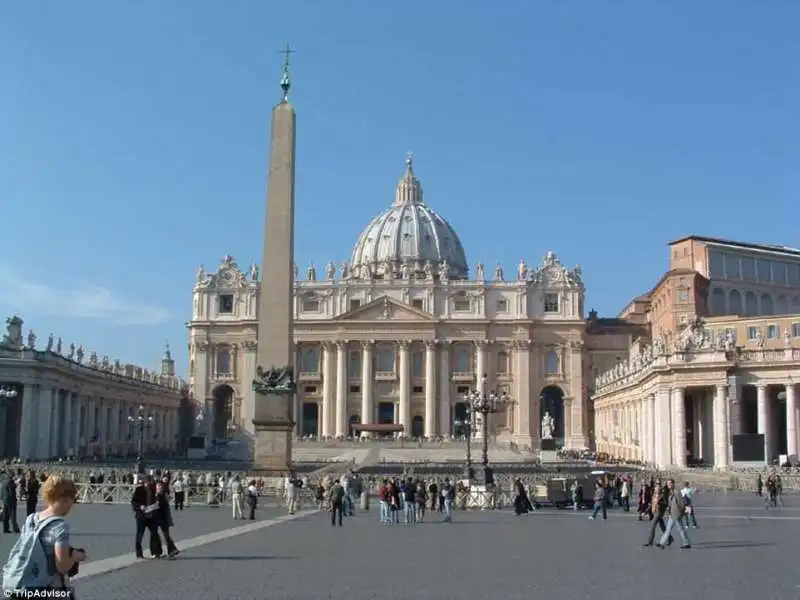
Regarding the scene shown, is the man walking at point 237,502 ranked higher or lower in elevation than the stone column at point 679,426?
lower

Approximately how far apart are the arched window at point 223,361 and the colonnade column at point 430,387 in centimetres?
1965

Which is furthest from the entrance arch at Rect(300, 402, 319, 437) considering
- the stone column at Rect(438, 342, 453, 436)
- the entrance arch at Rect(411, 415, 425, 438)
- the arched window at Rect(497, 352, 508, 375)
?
the arched window at Rect(497, 352, 508, 375)

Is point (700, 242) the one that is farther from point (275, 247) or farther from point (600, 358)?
point (275, 247)

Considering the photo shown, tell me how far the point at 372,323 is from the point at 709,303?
32.6m

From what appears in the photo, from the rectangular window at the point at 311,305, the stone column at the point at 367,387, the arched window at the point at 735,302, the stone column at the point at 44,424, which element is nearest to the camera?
the stone column at the point at 44,424

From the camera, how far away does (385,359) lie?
328ft

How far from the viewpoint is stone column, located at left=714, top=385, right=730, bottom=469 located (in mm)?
48500

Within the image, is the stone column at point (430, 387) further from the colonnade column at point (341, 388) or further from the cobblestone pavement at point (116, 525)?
the cobblestone pavement at point (116, 525)

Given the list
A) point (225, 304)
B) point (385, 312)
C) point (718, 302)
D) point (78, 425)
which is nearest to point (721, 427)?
point (718, 302)

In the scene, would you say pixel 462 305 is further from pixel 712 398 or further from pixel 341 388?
pixel 712 398

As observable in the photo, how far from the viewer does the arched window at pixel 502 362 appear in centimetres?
9919

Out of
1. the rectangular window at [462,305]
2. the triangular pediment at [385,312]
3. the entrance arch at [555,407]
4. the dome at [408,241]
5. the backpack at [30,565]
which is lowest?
the backpack at [30,565]

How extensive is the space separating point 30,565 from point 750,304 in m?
80.8

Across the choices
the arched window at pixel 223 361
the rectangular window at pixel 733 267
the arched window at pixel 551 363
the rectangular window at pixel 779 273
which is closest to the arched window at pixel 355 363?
the arched window at pixel 223 361
